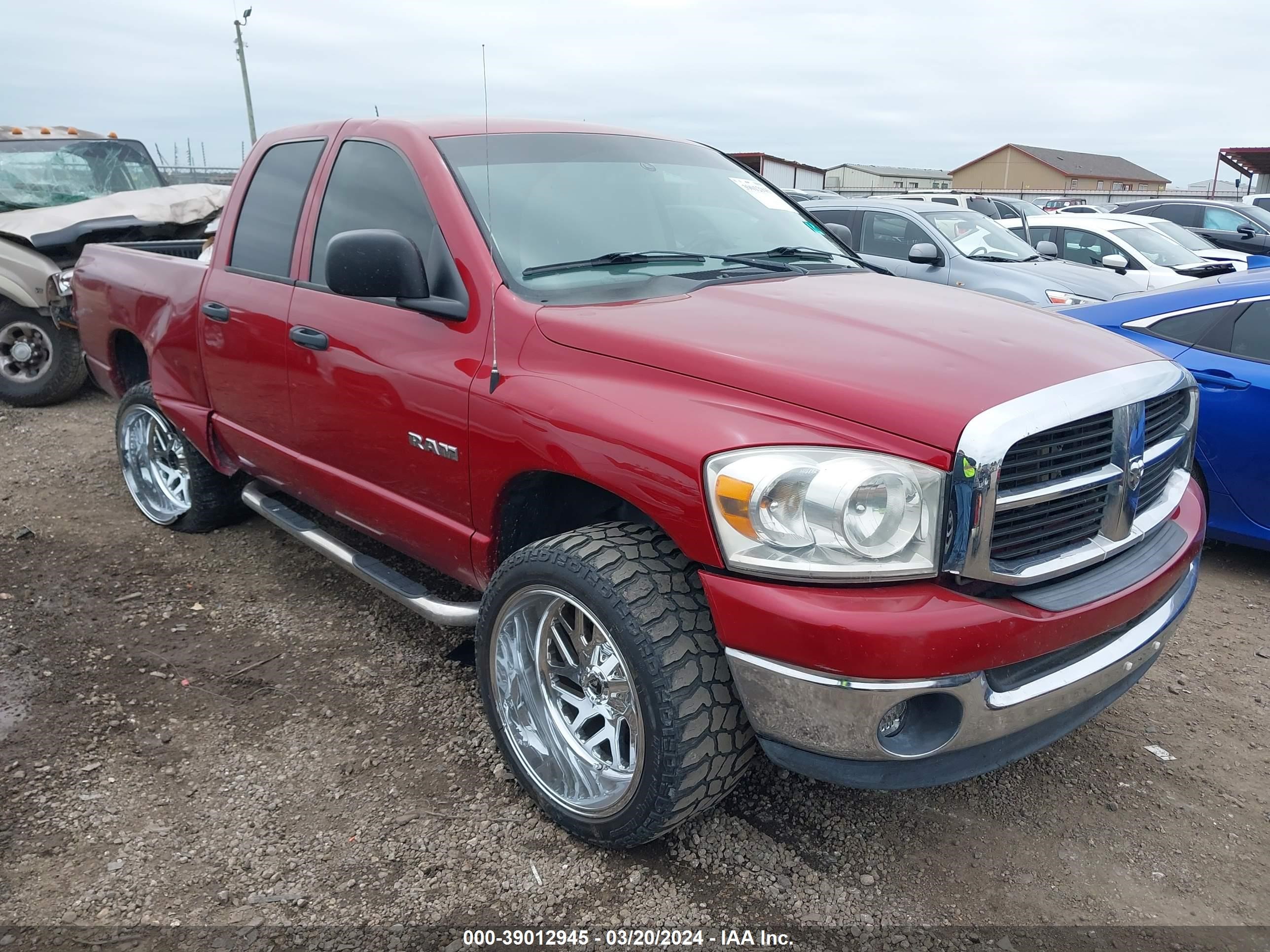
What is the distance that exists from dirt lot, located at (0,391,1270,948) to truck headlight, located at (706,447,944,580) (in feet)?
3.10

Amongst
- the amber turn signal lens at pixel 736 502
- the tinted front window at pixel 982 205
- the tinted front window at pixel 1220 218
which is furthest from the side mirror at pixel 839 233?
the tinted front window at pixel 1220 218

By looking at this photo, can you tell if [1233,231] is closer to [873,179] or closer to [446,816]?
[446,816]

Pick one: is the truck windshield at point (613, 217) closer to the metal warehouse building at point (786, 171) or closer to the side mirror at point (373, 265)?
the side mirror at point (373, 265)

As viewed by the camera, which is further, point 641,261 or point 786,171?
point 786,171

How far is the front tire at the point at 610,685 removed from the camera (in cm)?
218

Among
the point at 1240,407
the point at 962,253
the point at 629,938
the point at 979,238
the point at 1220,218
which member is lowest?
the point at 629,938

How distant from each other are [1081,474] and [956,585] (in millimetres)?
453

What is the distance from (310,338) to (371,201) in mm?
518

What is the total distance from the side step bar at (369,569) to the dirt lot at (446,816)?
429 mm

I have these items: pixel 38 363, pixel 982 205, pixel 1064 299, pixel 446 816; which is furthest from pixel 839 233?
pixel 982 205

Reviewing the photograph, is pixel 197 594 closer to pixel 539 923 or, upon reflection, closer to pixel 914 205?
pixel 539 923

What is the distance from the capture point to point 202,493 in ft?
15.1

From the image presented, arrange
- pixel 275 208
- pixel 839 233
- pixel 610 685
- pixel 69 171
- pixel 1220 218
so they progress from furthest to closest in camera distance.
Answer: pixel 1220 218 → pixel 69 171 → pixel 839 233 → pixel 275 208 → pixel 610 685

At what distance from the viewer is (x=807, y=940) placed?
7.36 feet
